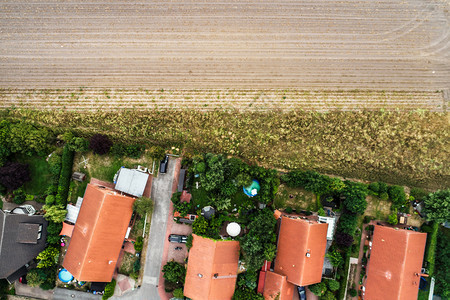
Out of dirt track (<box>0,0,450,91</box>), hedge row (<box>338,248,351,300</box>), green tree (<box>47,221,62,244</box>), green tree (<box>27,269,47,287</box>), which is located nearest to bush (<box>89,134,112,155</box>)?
dirt track (<box>0,0,450,91</box>)

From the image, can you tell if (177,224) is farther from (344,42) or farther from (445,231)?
(445,231)

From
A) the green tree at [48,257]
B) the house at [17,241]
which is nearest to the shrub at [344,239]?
the green tree at [48,257]

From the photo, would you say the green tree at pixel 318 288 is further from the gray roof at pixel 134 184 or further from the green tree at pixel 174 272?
the gray roof at pixel 134 184

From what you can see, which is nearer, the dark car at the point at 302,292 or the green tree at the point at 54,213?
the green tree at the point at 54,213

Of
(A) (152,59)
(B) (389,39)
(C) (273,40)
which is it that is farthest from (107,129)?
(B) (389,39)

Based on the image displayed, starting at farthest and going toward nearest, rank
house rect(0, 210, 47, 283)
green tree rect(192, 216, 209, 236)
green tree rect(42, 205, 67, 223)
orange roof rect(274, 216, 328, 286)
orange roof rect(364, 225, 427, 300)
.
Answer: green tree rect(42, 205, 67, 223)
green tree rect(192, 216, 209, 236)
house rect(0, 210, 47, 283)
orange roof rect(364, 225, 427, 300)
orange roof rect(274, 216, 328, 286)

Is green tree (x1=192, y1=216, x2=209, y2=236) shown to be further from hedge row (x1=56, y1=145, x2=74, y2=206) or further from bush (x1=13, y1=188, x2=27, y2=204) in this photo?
bush (x1=13, y1=188, x2=27, y2=204)
